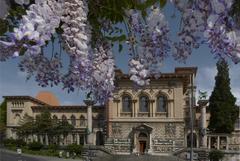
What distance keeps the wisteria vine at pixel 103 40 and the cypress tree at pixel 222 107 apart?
192ft

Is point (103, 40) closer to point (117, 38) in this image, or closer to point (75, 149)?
point (117, 38)

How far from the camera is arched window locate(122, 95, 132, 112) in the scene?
195ft

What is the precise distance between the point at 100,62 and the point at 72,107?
70283 mm

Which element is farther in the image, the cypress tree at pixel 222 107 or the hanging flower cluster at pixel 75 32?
the cypress tree at pixel 222 107

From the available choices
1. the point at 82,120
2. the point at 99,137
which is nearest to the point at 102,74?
the point at 99,137

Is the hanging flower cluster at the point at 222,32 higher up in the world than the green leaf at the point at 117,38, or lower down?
lower down

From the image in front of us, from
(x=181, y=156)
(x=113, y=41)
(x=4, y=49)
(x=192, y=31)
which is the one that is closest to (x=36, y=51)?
(x=4, y=49)

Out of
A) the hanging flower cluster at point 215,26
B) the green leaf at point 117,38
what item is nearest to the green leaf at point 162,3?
the hanging flower cluster at point 215,26

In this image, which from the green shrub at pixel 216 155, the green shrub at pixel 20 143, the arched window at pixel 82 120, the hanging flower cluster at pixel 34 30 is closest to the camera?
the hanging flower cluster at pixel 34 30

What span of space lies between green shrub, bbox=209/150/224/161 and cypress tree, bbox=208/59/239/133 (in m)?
7.59

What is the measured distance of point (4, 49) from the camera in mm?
1751

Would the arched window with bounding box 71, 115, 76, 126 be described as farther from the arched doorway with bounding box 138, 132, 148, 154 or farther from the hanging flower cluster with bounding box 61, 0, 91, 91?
the hanging flower cluster with bounding box 61, 0, 91, 91

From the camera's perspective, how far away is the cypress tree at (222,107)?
59719 mm

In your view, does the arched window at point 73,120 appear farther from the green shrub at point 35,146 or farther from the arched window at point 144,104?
the arched window at point 144,104
